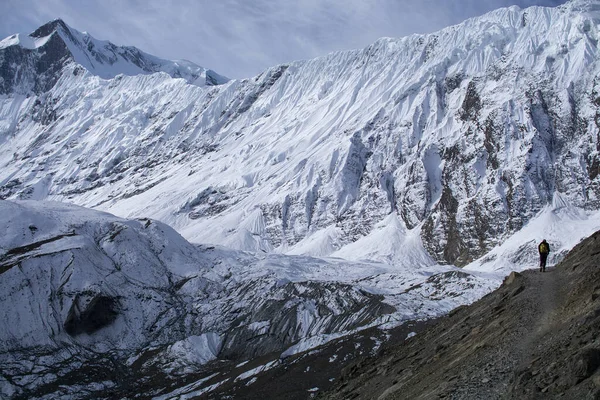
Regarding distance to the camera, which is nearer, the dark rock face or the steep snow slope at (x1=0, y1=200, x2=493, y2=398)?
the steep snow slope at (x1=0, y1=200, x2=493, y2=398)

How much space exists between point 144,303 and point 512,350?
8930 centimetres

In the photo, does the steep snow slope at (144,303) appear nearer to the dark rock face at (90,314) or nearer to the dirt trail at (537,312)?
the dark rock face at (90,314)

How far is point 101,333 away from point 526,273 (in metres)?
76.5

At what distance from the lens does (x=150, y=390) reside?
79562mm

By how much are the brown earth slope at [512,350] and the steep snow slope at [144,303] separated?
50569 millimetres

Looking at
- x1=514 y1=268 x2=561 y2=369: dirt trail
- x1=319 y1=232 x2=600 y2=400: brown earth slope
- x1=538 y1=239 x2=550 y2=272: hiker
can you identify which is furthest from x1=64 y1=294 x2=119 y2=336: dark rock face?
x1=514 y1=268 x2=561 y2=369: dirt trail

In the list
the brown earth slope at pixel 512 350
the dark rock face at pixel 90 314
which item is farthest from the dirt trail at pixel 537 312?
the dark rock face at pixel 90 314

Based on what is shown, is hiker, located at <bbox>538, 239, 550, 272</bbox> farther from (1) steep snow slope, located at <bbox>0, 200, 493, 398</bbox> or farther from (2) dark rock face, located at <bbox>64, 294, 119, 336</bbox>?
(2) dark rock face, located at <bbox>64, 294, 119, 336</bbox>

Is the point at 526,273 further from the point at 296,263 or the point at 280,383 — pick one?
the point at 296,263

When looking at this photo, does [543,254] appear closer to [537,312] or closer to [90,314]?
[537,312]

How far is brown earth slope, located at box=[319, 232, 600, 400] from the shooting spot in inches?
641

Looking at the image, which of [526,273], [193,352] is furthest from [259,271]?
[526,273]

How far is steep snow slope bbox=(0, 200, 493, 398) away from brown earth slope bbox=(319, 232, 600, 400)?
1991 inches

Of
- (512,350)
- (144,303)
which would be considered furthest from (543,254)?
(144,303)
